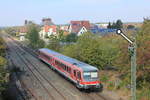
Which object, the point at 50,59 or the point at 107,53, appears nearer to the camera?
the point at 107,53

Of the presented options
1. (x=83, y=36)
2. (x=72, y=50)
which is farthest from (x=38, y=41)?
(x=83, y=36)

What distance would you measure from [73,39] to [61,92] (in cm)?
4647

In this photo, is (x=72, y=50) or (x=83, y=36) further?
(x=72, y=50)

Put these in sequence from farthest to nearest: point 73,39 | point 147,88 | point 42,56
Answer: point 73,39, point 42,56, point 147,88

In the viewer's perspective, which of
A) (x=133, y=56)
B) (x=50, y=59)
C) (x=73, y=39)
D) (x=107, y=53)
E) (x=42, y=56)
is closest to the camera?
(x=133, y=56)

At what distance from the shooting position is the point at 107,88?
85.7 ft

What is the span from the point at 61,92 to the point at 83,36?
12518 mm

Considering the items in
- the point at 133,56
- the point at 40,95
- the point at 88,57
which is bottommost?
the point at 40,95

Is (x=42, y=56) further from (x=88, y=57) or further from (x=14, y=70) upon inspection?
(x=88, y=57)

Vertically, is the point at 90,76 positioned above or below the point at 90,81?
above

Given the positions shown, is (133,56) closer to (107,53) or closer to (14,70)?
(107,53)

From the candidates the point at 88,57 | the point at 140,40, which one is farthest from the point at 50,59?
the point at 140,40

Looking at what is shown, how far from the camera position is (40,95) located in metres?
24.3

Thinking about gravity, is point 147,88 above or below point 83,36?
below
